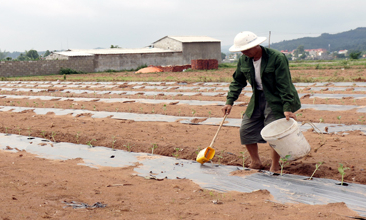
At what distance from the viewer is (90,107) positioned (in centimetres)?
935

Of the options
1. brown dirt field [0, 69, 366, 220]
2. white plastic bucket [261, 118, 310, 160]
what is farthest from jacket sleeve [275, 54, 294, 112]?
brown dirt field [0, 69, 366, 220]

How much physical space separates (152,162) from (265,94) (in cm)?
155

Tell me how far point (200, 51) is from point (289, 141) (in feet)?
103

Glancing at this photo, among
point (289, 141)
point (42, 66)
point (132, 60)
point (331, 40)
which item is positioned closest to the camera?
point (289, 141)

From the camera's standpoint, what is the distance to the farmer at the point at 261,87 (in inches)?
137

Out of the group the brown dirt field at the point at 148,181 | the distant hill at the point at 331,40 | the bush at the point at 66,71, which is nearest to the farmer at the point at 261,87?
the brown dirt field at the point at 148,181

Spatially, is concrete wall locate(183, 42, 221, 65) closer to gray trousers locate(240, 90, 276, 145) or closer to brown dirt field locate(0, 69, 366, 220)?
brown dirt field locate(0, 69, 366, 220)

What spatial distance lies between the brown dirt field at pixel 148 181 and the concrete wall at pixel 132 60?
2367cm

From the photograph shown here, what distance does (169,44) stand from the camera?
35.0 m

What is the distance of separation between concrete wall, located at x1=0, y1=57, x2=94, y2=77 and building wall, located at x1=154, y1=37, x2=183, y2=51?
8046 mm

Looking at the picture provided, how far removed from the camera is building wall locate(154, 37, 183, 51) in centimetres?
3372

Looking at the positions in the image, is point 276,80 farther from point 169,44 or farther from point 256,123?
point 169,44

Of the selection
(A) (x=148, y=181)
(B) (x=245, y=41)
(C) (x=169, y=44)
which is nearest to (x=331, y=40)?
(C) (x=169, y=44)

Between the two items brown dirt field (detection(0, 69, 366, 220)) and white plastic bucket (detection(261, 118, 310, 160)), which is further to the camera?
white plastic bucket (detection(261, 118, 310, 160))
